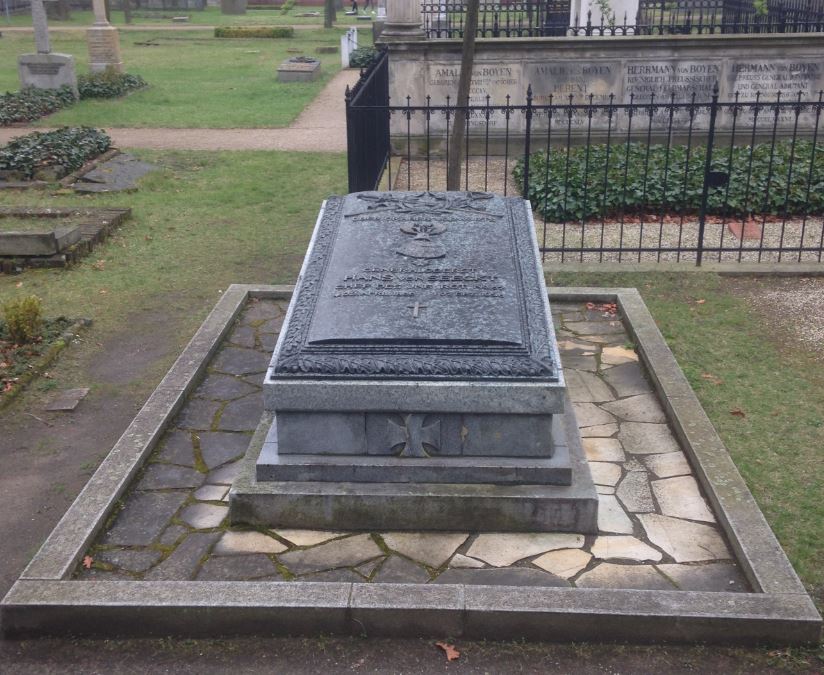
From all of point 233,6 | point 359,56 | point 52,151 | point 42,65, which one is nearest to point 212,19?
point 233,6

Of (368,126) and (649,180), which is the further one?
(649,180)

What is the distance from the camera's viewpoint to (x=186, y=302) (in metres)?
7.96

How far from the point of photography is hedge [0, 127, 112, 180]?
12.2 m

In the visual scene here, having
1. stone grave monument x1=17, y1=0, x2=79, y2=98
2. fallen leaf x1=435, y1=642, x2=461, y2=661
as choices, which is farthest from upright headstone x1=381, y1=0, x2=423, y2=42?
fallen leaf x1=435, y1=642, x2=461, y2=661

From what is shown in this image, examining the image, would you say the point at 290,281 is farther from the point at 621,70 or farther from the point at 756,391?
the point at 621,70

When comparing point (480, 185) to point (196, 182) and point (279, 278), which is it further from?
point (279, 278)

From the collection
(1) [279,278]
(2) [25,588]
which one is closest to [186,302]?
(1) [279,278]

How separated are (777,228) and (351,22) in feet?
106

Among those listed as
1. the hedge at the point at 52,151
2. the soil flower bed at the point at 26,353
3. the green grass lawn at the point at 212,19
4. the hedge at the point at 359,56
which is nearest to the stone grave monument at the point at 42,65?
the hedge at the point at 52,151

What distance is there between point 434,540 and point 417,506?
18cm

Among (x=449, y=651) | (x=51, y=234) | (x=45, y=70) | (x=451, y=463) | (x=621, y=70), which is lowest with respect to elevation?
(x=449, y=651)

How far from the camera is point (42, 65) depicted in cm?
1867

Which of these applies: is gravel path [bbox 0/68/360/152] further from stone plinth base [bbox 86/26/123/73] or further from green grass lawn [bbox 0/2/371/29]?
green grass lawn [bbox 0/2/371/29]

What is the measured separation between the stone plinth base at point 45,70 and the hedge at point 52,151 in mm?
5709
